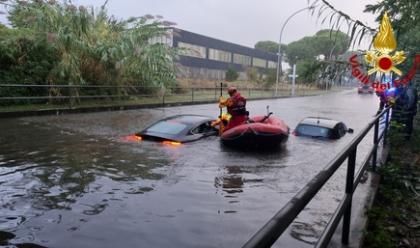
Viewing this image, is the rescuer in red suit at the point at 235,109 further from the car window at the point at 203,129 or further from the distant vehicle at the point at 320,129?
the distant vehicle at the point at 320,129

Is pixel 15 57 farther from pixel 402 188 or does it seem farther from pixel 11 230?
pixel 402 188

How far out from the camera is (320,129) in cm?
1424

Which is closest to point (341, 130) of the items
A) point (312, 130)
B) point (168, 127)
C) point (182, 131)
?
point (312, 130)

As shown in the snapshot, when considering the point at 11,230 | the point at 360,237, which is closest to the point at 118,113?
the point at 11,230

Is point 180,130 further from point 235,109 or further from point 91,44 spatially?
point 91,44

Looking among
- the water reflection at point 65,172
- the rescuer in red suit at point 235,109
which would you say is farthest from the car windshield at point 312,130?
the water reflection at point 65,172

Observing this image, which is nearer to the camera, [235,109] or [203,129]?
[235,109]

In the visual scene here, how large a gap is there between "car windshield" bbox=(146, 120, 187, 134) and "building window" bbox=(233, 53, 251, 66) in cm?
7078

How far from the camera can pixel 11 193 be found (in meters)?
7.05

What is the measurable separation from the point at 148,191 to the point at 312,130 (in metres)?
8.23

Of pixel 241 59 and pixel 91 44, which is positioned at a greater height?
pixel 241 59

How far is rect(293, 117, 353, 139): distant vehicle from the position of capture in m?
14.1

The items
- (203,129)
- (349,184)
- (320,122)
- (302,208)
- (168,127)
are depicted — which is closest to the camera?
(302,208)

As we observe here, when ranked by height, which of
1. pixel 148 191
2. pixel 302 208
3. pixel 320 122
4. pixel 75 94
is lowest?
pixel 148 191
